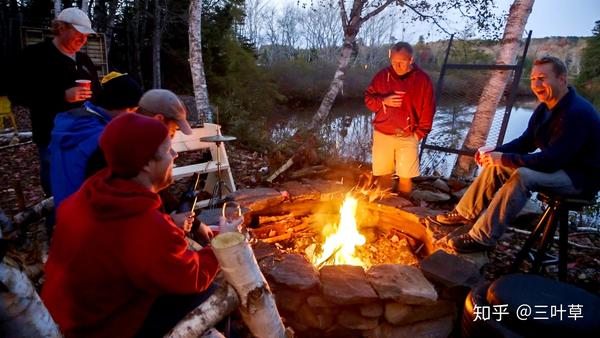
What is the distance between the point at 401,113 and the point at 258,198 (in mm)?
1894

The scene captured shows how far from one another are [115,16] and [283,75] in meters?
11.2

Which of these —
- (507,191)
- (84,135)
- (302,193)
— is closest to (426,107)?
(507,191)

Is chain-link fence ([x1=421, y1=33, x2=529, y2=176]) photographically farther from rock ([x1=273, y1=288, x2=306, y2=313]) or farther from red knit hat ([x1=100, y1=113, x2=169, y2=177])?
red knit hat ([x1=100, y1=113, x2=169, y2=177])

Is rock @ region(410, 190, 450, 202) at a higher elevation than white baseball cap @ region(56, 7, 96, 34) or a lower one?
lower

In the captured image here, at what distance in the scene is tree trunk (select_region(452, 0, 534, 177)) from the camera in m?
5.84

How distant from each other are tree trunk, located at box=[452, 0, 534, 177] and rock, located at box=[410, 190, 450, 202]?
2.17 metres

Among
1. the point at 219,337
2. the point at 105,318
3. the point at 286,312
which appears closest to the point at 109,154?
the point at 105,318

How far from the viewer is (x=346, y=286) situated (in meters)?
2.48

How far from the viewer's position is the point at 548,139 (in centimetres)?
292

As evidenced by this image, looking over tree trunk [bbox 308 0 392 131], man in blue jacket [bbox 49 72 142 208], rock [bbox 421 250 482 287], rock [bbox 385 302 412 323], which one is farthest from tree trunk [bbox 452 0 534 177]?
man in blue jacket [bbox 49 72 142 208]

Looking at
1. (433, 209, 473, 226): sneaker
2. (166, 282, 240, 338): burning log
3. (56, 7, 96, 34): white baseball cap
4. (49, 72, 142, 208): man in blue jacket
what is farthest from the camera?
(433, 209, 473, 226): sneaker

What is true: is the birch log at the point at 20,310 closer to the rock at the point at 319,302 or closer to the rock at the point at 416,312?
the rock at the point at 319,302

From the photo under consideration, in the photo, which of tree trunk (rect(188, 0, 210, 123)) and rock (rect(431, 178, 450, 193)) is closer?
rock (rect(431, 178, 450, 193))

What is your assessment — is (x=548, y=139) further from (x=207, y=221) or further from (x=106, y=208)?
(x=106, y=208)
